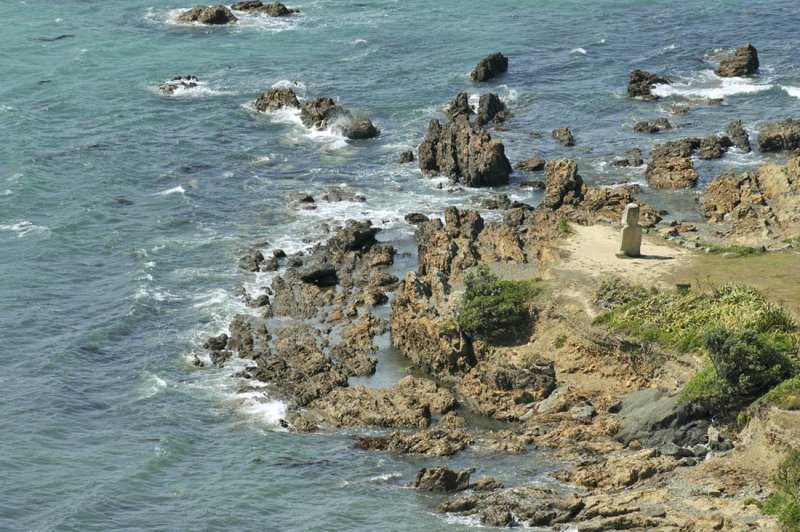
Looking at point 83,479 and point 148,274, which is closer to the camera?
point 83,479

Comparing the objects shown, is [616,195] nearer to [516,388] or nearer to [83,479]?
[516,388]

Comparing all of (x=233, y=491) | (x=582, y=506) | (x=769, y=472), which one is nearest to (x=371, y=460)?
(x=233, y=491)

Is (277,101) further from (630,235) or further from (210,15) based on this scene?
(630,235)

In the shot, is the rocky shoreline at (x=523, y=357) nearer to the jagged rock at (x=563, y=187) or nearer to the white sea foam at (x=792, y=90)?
the jagged rock at (x=563, y=187)

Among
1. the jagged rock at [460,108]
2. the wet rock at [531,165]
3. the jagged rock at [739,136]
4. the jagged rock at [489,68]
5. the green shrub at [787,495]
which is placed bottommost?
the green shrub at [787,495]

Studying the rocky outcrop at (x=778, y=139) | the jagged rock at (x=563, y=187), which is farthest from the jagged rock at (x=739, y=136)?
the jagged rock at (x=563, y=187)

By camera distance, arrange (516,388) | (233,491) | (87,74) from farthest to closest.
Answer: (87,74) < (516,388) < (233,491)

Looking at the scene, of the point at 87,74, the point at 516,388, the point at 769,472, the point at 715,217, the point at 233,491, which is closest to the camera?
the point at 769,472
